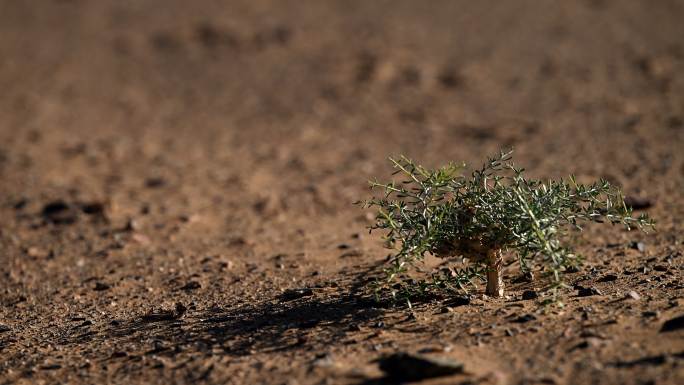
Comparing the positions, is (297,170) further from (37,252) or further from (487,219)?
(487,219)

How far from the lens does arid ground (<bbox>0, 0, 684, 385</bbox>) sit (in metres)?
3.75

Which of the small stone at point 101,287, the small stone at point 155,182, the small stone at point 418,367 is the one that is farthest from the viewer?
the small stone at point 155,182

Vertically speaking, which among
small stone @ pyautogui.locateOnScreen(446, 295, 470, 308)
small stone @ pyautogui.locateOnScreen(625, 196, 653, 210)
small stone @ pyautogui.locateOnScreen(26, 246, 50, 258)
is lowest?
small stone @ pyautogui.locateOnScreen(446, 295, 470, 308)

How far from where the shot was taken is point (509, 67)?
10.4 m

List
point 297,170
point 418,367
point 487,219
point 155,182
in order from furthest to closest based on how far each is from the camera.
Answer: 1. point 297,170
2. point 155,182
3. point 487,219
4. point 418,367

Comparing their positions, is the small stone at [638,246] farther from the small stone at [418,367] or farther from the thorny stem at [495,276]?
the small stone at [418,367]

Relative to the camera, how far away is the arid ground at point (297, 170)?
3.75 meters

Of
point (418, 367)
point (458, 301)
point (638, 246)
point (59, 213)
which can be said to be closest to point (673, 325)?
point (458, 301)

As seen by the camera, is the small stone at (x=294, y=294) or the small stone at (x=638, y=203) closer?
the small stone at (x=294, y=294)

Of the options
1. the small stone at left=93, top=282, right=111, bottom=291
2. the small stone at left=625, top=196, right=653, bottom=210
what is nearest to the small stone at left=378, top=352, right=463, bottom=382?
the small stone at left=93, top=282, right=111, bottom=291

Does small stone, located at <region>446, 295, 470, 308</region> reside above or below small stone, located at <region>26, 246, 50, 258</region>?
below

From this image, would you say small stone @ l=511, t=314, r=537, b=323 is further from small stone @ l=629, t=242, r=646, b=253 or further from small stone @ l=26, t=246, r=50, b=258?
small stone @ l=26, t=246, r=50, b=258

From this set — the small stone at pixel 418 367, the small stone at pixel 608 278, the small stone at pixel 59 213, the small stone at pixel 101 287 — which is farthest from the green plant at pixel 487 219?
the small stone at pixel 59 213

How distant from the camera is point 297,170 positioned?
8.06 metres
